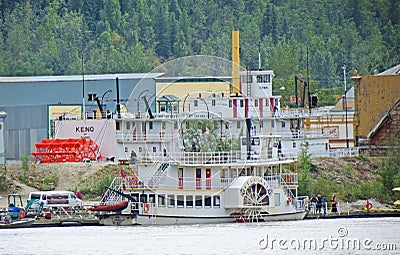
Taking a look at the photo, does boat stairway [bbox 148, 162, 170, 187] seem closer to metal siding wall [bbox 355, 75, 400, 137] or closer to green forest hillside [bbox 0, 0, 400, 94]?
metal siding wall [bbox 355, 75, 400, 137]

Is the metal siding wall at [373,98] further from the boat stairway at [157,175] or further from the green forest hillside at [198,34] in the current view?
the green forest hillside at [198,34]

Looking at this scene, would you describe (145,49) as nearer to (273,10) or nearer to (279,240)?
(273,10)

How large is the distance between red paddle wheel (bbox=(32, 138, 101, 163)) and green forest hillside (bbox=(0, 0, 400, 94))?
3762 centimetres

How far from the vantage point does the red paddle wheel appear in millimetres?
78387

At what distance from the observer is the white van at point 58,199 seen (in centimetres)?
6582

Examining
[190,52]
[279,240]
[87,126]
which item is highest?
[190,52]

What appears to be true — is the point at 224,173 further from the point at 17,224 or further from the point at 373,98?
the point at 373,98

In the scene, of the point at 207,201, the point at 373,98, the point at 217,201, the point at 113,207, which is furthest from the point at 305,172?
the point at 373,98

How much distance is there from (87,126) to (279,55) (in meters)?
46.3

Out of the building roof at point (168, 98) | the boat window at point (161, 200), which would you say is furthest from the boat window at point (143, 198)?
the building roof at point (168, 98)

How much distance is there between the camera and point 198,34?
140875mm

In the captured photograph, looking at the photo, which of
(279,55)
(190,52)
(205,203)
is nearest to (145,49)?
(190,52)

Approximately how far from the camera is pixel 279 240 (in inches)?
2103

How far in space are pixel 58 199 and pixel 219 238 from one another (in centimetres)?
1292
